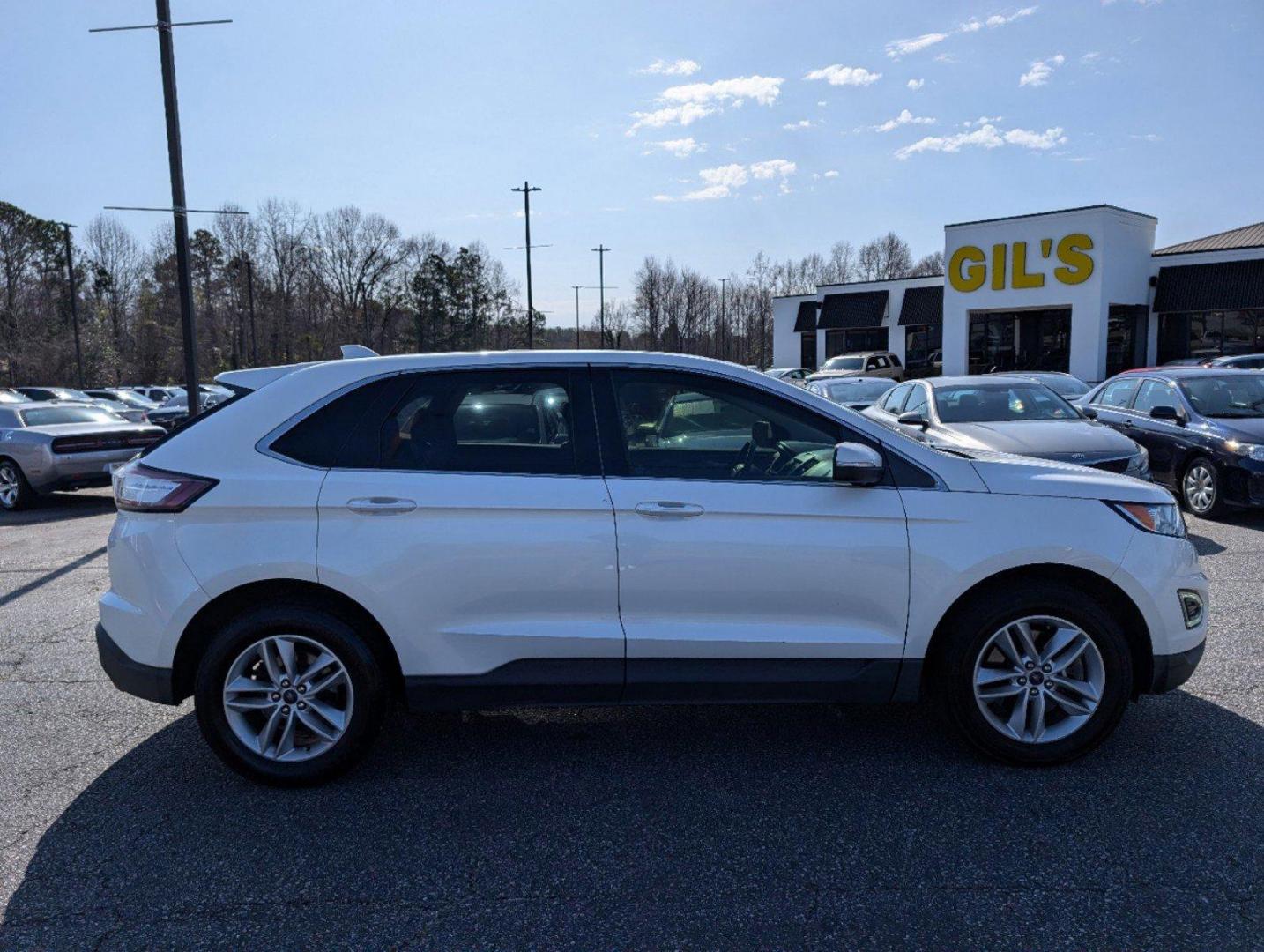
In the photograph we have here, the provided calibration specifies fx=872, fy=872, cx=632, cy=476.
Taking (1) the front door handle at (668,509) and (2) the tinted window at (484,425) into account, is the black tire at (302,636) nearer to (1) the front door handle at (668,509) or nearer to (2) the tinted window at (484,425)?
(2) the tinted window at (484,425)

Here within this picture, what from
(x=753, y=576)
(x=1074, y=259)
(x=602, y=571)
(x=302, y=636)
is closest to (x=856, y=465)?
(x=753, y=576)

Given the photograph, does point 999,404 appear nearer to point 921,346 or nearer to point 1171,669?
point 1171,669

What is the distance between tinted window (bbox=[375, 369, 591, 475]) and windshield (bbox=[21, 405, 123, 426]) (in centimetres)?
1164

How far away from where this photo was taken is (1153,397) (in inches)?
419

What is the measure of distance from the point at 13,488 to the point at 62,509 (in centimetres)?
67

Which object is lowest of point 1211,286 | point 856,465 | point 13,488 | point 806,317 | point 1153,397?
point 13,488

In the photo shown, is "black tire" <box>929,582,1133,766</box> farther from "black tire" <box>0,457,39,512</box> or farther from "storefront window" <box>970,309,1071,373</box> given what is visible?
"storefront window" <box>970,309,1071,373</box>

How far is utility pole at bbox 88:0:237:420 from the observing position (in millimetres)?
11547

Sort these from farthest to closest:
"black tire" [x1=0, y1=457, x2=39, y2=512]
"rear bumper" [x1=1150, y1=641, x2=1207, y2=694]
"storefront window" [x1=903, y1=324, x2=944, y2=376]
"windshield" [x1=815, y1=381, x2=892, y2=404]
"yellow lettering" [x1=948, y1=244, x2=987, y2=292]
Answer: "storefront window" [x1=903, y1=324, x2=944, y2=376] < "yellow lettering" [x1=948, y1=244, x2=987, y2=292] < "windshield" [x1=815, y1=381, x2=892, y2=404] < "black tire" [x1=0, y1=457, x2=39, y2=512] < "rear bumper" [x1=1150, y1=641, x2=1207, y2=694]

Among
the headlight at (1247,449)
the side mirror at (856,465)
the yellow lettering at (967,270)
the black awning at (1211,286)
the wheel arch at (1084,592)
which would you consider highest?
the yellow lettering at (967,270)

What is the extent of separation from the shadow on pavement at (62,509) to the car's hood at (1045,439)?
36.2ft

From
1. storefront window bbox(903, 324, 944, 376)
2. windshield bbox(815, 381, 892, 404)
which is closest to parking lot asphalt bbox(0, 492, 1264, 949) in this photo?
windshield bbox(815, 381, 892, 404)

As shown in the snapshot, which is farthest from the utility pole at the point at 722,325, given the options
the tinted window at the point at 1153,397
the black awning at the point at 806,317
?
the tinted window at the point at 1153,397

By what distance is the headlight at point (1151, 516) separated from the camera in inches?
144
